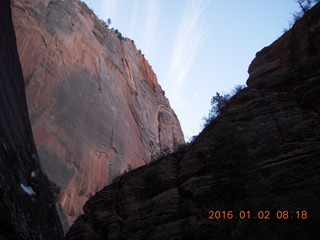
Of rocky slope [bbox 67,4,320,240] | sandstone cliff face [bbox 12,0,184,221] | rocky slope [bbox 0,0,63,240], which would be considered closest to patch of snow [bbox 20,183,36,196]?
rocky slope [bbox 0,0,63,240]

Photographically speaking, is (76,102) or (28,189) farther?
(76,102)

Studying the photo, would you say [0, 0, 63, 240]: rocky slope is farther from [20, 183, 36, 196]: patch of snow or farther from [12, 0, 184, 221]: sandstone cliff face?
[12, 0, 184, 221]: sandstone cliff face

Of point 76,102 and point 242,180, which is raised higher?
point 76,102

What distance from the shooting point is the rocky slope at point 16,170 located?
6641mm

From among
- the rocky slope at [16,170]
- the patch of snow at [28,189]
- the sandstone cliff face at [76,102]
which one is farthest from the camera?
the sandstone cliff face at [76,102]

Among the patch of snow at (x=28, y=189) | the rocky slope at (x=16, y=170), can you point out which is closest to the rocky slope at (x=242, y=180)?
the rocky slope at (x=16, y=170)

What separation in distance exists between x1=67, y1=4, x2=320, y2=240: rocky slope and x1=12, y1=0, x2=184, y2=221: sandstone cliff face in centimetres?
544

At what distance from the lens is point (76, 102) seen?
27141mm
